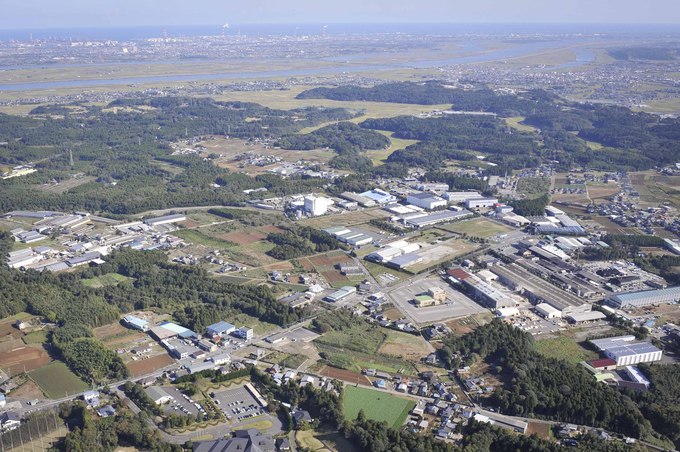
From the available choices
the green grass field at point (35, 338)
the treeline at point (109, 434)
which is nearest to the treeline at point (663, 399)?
the treeline at point (109, 434)

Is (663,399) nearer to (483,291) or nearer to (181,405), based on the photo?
(483,291)

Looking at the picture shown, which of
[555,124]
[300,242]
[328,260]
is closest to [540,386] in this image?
[328,260]

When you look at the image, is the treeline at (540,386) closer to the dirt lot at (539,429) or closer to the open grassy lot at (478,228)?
the dirt lot at (539,429)

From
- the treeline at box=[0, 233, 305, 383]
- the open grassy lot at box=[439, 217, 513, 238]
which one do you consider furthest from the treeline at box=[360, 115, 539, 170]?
the treeline at box=[0, 233, 305, 383]

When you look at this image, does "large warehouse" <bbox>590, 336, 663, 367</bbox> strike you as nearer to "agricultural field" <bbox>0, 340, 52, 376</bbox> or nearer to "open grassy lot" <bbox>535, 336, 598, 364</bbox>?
Result: "open grassy lot" <bbox>535, 336, 598, 364</bbox>

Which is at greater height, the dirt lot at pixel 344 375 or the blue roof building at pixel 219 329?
the blue roof building at pixel 219 329

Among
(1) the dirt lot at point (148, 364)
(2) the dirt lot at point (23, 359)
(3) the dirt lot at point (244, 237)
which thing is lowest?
(1) the dirt lot at point (148, 364)

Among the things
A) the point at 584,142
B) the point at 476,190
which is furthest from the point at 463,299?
the point at 584,142
